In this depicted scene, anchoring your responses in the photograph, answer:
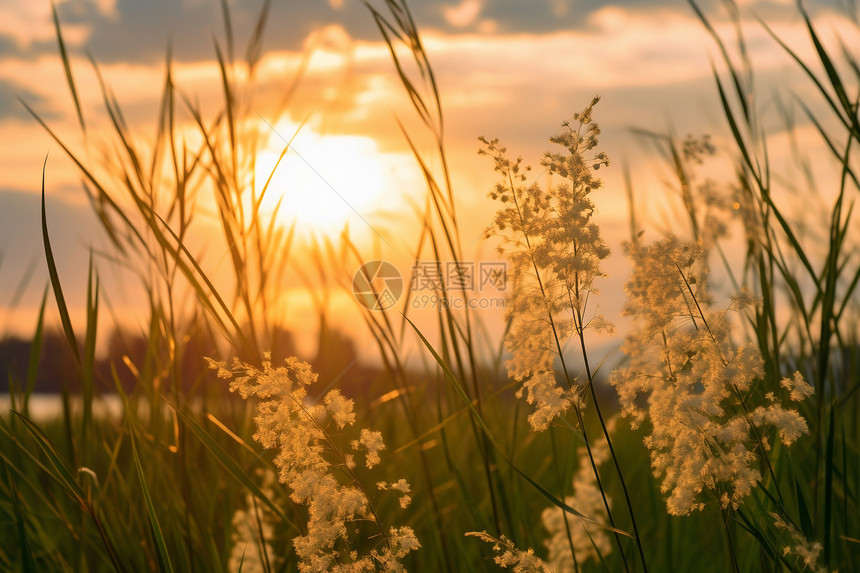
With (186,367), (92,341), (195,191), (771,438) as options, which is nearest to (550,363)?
(771,438)

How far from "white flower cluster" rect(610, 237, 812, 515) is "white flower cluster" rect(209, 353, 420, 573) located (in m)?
0.52

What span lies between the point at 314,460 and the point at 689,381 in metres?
0.75

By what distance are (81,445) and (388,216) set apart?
4.63ft

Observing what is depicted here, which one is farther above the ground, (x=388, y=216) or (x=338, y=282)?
(x=388, y=216)

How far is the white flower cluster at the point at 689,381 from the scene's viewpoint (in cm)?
126

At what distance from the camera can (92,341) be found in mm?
1921

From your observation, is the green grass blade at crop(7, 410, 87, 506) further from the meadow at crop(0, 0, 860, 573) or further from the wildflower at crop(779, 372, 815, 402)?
the wildflower at crop(779, 372, 815, 402)

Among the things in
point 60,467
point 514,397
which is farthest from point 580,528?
point 60,467

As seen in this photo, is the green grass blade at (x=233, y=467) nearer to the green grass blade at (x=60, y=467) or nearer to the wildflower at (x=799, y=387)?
the green grass blade at (x=60, y=467)

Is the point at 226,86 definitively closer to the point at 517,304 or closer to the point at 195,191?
the point at 195,191

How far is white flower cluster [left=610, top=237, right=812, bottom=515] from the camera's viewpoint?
126cm

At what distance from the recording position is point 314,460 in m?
1.28

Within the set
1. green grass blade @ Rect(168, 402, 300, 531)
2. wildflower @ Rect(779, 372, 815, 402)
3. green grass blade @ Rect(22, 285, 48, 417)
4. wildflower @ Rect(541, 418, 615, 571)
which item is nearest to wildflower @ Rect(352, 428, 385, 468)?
green grass blade @ Rect(168, 402, 300, 531)

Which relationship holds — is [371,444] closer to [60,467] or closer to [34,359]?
[60,467]
